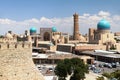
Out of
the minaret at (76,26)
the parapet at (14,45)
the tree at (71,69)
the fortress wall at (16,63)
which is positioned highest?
the minaret at (76,26)

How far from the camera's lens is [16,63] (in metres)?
12.6

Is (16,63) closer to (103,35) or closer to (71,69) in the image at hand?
(71,69)

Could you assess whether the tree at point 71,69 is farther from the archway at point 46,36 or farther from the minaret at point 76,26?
the minaret at point 76,26

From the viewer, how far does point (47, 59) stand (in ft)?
145

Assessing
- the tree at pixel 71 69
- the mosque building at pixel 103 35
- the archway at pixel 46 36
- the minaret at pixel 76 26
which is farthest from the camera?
the minaret at pixel 76 26

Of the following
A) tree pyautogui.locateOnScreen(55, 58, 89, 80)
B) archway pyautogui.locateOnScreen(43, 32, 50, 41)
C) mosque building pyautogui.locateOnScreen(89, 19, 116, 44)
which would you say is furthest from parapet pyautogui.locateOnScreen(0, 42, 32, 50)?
archway pyautogui.locateOnScreen(43, 32, 50, 41)

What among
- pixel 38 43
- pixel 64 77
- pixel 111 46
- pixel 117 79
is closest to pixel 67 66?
pixel 64 77

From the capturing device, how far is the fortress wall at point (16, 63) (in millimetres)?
12180

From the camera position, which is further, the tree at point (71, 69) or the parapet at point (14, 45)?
the tree at point (71, 69)

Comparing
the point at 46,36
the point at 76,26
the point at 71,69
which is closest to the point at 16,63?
the point at 71,69

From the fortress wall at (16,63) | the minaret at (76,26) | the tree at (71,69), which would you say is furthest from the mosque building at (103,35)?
the fortress wall at (16,63)

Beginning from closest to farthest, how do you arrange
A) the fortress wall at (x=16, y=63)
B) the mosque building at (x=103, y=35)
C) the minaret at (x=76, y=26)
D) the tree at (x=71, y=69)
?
the fortress wall at (x=16, y=63) < the tree at (x=71, y=69) < the mosque building at (x=103, y=35) < the minaret at (x=76, y=26)

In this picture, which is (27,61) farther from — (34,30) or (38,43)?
(34,30)

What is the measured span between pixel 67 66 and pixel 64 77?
1.05m
